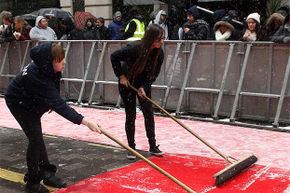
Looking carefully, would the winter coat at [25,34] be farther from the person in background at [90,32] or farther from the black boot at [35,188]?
the black boot at [35,188]

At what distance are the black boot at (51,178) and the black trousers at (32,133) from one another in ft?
0.51

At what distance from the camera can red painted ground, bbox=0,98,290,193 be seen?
516 centimetres

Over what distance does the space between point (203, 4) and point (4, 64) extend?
647 centimetres

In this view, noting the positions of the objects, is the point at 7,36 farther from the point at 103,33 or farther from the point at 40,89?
the point at 40,89

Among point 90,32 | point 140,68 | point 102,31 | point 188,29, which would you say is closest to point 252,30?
point 188,29

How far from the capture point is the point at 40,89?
4781mm

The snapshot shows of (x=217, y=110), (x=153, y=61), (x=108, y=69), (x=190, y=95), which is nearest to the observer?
(x=153, y=61)

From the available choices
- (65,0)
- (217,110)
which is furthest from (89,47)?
(65,0)

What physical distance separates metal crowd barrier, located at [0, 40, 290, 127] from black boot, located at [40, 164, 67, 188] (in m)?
3.95

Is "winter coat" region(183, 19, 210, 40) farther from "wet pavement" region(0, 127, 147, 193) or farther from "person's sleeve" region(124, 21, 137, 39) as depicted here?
"wet pavement" region(0, 127, 147, 193)

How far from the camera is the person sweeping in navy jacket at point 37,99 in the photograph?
4.73 meters

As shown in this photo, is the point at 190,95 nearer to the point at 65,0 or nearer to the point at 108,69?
the point at 108,69

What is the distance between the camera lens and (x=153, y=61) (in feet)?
20.4

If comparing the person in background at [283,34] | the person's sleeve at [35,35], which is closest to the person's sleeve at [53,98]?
the person in background at [283,34]
